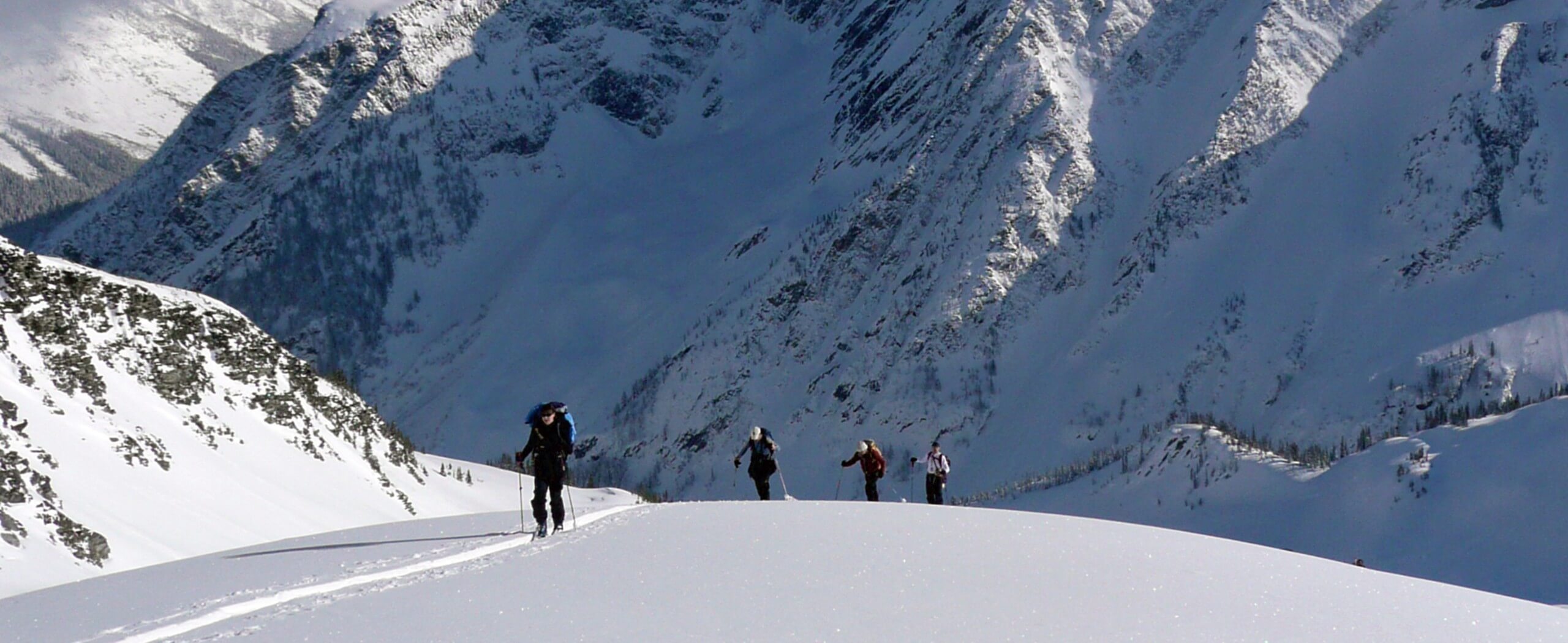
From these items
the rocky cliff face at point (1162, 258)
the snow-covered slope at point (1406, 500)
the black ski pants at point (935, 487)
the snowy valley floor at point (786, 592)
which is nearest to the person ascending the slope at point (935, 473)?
the black ski pants at point (935, 487)

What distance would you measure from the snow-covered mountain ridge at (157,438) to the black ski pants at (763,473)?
18.7 meters

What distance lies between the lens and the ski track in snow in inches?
695

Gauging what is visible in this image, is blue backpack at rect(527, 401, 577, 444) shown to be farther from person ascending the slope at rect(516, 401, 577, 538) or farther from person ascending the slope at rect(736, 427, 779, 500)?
person ascending the slope at rect(736, 427, 779, 500)

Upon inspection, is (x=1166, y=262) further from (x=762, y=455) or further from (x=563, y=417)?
(x=563, y=417)

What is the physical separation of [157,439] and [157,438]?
0.05m

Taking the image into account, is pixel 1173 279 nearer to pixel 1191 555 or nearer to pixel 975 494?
pixel 975 494

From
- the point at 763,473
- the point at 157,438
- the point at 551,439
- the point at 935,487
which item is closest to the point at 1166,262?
the point at 157,438

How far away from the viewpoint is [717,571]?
2108 cm

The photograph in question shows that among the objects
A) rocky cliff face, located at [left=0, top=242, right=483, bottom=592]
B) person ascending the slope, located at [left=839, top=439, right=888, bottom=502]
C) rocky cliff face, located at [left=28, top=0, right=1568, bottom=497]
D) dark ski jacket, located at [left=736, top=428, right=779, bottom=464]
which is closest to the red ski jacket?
person ascending the slope, located at [left=839, top=439, right=888, bottom=502]

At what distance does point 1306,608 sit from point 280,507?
4547cm

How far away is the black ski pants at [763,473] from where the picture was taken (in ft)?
115

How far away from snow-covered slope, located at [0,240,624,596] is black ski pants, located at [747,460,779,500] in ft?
61.5

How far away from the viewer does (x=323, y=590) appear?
20219mm

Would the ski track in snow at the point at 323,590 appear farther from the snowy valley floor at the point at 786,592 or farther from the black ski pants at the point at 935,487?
the black ski pants at the point at 935,487
